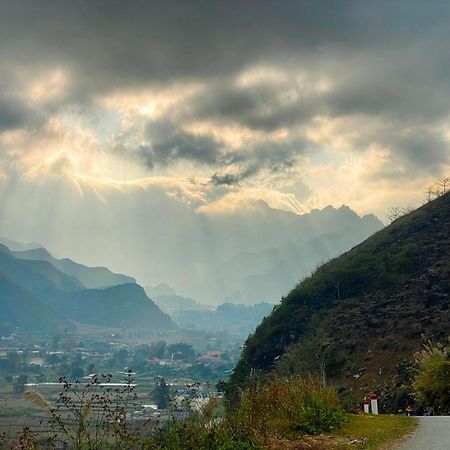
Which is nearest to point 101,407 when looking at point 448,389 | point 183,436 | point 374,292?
point 183,436

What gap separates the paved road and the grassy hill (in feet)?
70.9

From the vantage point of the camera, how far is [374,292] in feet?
193

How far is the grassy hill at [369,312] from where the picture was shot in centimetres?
4481

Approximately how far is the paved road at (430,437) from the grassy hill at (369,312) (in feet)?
70.9

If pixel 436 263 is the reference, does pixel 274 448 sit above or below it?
below

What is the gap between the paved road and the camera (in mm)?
11219

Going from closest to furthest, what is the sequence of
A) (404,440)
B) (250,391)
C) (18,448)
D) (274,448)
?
(18,448) → (274,448) → (404,440) → (250,391)

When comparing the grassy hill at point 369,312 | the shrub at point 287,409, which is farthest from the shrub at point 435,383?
the grassy hill at point 369,312

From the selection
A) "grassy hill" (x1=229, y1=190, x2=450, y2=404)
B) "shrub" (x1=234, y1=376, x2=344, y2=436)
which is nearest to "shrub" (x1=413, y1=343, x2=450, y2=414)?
"shrub" (x1=234, y1=376, x2=344, y2=436)

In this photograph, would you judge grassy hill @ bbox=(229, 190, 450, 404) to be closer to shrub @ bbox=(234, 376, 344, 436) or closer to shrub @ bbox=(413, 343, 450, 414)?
shrub @ bbox=(413, 343, 450, 414)

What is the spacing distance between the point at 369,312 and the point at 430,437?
4310cm

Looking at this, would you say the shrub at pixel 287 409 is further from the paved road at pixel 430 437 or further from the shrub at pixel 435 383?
the shrub at pixel 435 383

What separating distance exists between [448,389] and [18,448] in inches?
730

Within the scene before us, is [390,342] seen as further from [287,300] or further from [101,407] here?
[101,407]
